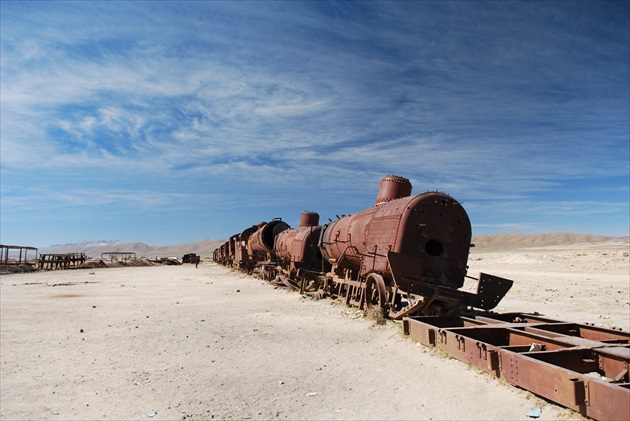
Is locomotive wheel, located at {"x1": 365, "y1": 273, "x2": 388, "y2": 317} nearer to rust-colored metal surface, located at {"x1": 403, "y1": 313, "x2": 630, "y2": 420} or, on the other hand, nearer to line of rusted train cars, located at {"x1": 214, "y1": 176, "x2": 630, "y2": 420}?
line of rusted train cars, located at {"x1": 214, "y1": 176, "x2": 630, "y2": 420}

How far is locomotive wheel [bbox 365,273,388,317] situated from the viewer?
10.6m

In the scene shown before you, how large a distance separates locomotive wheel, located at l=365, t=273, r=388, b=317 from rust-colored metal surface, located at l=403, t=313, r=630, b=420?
1.86 metres

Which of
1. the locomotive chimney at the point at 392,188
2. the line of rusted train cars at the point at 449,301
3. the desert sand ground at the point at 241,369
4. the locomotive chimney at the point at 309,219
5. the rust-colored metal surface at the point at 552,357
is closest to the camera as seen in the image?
the rust-colored metal surface at the point at 552,357

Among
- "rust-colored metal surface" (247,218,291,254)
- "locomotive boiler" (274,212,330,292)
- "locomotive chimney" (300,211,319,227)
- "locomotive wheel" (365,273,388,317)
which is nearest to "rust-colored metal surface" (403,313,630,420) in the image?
"locomotive wheel" (365,273,388,317)

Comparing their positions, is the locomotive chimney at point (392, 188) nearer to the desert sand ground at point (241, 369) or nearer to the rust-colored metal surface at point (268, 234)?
the desert sand ground at point (241, 369)

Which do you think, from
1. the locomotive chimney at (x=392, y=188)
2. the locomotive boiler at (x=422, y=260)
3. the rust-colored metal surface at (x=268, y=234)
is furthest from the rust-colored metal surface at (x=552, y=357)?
the rust-colored metal surface at (x=268, y=234)

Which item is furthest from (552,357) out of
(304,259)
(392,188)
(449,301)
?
(304,259)

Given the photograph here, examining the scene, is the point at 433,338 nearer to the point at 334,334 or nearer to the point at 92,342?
the point at 334,334

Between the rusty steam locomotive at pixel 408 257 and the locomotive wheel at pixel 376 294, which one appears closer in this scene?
the rusty steam locomotive at pixel 408 257

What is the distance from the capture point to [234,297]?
17.8 m

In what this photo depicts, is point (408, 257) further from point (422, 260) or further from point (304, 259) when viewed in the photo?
point (304, 259)

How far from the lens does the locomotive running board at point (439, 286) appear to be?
906cm

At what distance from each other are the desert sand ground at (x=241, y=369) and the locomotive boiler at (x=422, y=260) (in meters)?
0.91

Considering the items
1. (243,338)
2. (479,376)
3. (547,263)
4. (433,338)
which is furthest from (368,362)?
(547,263)
